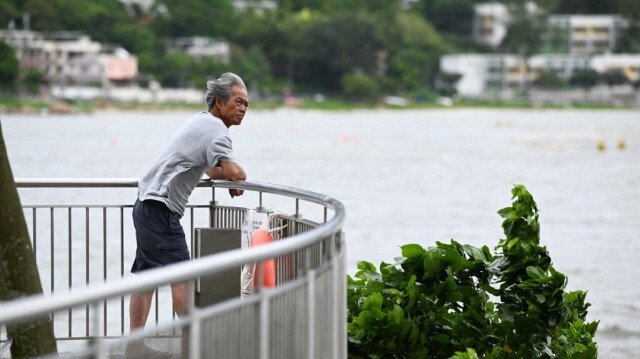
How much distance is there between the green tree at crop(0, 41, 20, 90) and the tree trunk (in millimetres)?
157201

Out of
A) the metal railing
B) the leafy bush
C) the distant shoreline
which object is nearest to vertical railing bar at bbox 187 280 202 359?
the metal railing

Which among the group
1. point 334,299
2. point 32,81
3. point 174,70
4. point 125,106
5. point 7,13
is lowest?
point 125,106

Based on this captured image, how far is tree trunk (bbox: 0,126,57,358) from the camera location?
18.1ft

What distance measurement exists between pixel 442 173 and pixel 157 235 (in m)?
57.2

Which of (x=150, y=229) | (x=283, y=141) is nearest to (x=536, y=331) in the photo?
(x=150, y=229)

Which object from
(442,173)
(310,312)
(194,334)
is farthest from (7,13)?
(194,334)

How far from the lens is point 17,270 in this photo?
5.59m

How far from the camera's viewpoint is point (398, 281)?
7129mm

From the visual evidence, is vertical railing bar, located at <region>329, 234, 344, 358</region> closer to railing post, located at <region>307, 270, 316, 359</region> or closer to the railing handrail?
the railing handrail

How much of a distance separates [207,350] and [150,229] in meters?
2.71

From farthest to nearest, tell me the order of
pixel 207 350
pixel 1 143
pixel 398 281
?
pixel 398 281, pixel 1 143, pixel 207 350

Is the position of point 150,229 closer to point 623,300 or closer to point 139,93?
point 623,300

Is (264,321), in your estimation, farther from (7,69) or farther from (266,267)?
(7,69)

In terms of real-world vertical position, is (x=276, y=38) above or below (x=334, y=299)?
below
